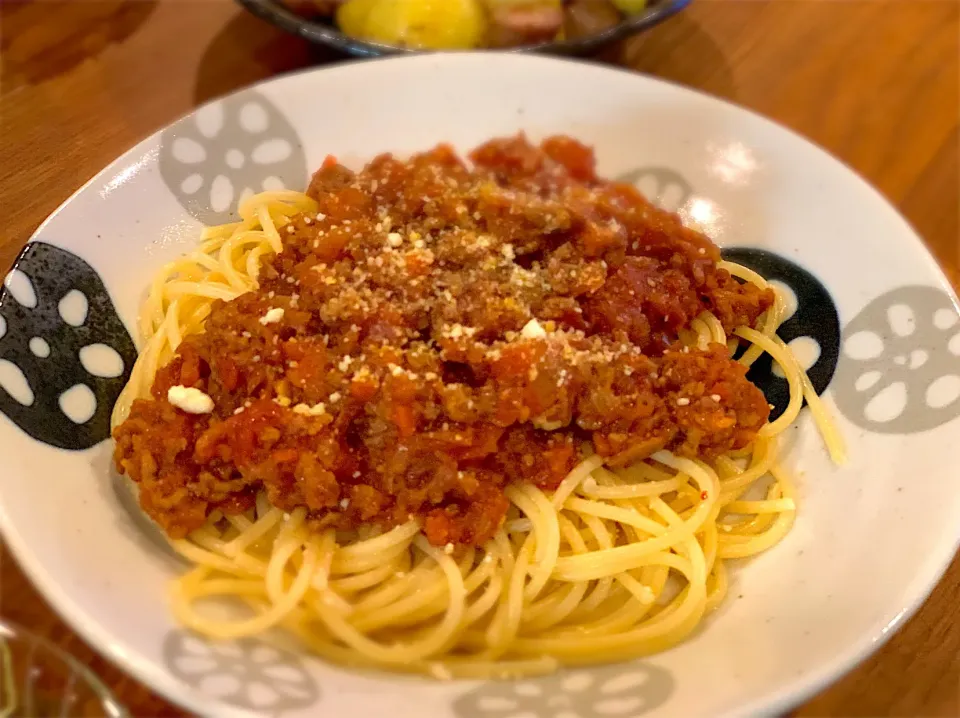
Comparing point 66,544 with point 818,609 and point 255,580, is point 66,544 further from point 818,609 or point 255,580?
point 818,609

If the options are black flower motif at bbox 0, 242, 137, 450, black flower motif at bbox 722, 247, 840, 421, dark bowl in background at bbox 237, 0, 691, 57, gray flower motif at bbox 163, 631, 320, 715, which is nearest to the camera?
gray flower motif at bbox 163, 631, 320, 715

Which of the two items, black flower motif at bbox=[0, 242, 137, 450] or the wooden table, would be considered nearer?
black flower motif at bbox=[0, 242, 137, 450]

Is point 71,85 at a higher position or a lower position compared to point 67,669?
higher

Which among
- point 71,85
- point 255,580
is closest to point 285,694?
point 255,580

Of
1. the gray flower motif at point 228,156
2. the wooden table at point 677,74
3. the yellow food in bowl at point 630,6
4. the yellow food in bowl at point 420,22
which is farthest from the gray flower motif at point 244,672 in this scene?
the yellow food in bowl at point 630,6

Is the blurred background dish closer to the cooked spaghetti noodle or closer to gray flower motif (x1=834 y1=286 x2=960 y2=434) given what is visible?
the cooked spaghetti noodle

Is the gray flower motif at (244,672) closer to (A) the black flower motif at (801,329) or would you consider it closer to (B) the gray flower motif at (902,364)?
(A) the black flower motif at (801,329)

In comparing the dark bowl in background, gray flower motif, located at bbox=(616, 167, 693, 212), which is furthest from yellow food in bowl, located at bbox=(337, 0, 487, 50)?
gray flower motif, located at bbox=(616, 167, 693, 212)
